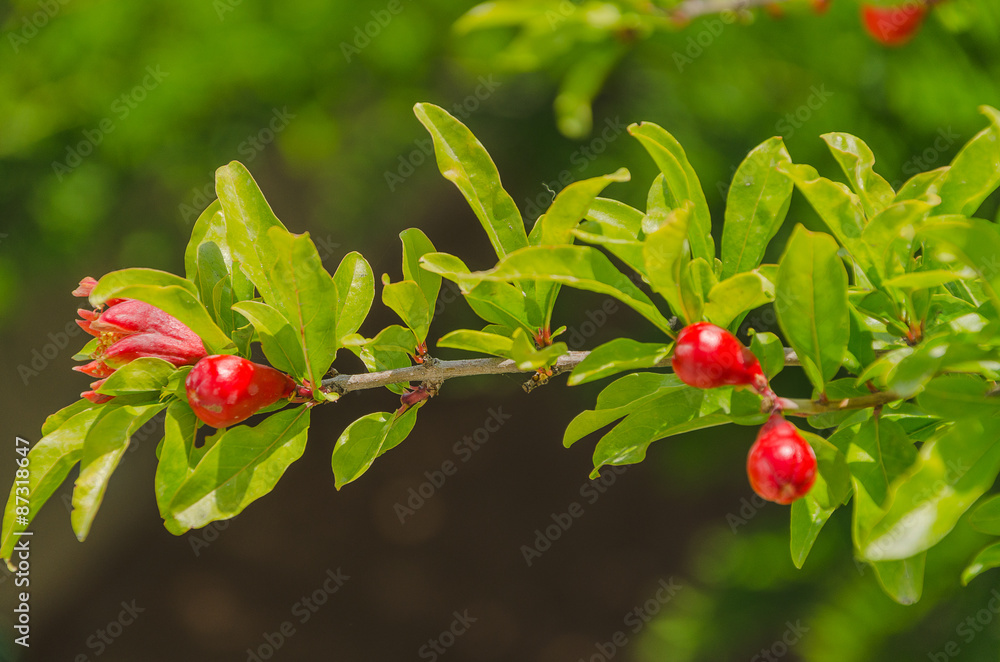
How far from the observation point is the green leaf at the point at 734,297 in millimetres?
443

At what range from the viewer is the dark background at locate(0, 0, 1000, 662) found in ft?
4.57

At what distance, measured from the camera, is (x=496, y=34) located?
1.60 m

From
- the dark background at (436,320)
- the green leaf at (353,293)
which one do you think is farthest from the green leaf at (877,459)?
the dark background at (436,320)

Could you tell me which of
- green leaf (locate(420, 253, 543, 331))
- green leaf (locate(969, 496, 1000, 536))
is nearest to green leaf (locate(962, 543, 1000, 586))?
green leaf (locate(969, 496, 1000, 536))

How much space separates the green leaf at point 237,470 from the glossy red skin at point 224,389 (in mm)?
16

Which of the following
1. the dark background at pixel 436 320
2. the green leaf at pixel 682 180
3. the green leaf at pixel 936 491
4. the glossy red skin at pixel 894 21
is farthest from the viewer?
the dark background at pixel 436 320

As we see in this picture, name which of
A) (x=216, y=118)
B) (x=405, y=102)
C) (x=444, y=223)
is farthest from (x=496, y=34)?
(x=444, y=223)

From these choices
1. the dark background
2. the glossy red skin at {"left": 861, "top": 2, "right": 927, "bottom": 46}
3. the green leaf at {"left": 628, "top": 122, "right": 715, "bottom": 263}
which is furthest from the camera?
the dark background

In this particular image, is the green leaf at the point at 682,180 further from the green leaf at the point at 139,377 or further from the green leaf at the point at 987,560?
the green leaf at the point at 139,377

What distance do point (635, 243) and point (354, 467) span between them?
28cm

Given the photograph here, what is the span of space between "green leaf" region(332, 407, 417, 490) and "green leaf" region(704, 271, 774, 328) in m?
0.24

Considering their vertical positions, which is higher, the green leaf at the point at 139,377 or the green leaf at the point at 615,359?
the green leaf at the point at 139,377

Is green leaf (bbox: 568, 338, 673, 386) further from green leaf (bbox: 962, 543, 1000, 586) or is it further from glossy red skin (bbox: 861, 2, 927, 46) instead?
glossy red skin (bbox: 861, 2, 927, 46)

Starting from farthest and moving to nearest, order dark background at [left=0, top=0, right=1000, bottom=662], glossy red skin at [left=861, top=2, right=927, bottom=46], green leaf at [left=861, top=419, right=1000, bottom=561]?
dark background at [left=0, top=0, right=1000, bottom=662] → glossy red skin at [left=861, top=2, right=927, bottom=46] → green leaf at [left=861, top=419, right=1000, bottom=561]
